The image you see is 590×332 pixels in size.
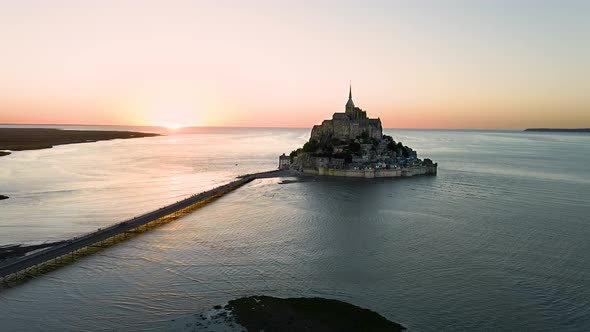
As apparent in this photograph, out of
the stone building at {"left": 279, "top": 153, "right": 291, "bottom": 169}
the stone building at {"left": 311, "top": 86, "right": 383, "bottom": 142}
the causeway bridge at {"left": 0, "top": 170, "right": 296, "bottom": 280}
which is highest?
the stone building at {"left": 311, "top": 86, "right": 383, "bottom": 142}

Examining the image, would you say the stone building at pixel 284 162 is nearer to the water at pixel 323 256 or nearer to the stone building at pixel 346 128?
the stone building at pixel 346 128

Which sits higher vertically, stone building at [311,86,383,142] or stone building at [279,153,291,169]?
stone building at [311,86,383,142]

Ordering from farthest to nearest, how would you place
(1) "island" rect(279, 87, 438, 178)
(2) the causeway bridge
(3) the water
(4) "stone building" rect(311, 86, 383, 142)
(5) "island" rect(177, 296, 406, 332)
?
(4) "stone building" rect(311, 86, 383, 142), (1) "island" rect(279, 87, 438, 178), (2) the causeway bridge, (3) the water, (5) "island" rect(177, 296, 406, 332)

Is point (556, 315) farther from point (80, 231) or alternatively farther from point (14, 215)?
point (14, 215)

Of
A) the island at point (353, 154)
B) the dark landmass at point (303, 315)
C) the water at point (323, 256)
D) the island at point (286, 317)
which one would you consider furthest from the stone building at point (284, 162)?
the island at point (286, 317)

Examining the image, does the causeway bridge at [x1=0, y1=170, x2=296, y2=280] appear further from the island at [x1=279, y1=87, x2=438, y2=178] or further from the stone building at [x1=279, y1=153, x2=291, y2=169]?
the stone building at [x1=279, y1=153, x2=291, y2=169]

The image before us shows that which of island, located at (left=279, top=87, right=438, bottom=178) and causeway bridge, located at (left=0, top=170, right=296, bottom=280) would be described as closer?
causeway bridge, located at (left=0, top=170, right=296, bottom=280)

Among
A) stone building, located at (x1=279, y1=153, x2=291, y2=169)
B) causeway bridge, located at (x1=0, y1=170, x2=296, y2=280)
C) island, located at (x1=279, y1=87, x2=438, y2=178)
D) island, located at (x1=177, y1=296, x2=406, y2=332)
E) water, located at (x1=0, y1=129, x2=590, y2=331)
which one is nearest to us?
island, located at (x1=177, y1=296, x2=406, y2=332)

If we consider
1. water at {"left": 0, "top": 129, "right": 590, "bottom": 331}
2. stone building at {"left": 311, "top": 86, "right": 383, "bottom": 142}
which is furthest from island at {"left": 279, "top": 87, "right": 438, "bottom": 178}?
water at {"left": 0, "top": 129, "right": 590, "bottom": 331}
